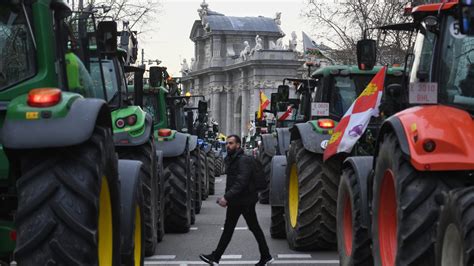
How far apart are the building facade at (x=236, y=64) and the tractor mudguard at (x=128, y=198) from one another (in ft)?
352

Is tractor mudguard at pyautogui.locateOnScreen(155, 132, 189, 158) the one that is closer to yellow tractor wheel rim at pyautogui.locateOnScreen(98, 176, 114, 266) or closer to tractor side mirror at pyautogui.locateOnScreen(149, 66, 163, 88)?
tractor side mirror at pyautogui.locateOnScreen(149, 66, 163, 88)

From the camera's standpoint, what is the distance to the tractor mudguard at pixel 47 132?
5430mm

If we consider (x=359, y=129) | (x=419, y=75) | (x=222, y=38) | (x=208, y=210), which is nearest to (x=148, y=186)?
(x=359, y=129)

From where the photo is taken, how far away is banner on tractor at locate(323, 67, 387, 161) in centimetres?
935

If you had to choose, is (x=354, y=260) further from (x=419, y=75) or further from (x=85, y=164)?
(x=85, y=164)

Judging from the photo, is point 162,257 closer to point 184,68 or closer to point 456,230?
point 456,230

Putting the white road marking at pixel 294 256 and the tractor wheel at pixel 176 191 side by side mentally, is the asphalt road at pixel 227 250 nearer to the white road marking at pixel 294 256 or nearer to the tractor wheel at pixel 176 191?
the white road marking at pixel 294 256

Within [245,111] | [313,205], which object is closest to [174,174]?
[313,205]

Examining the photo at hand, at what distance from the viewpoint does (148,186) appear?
11320 mm

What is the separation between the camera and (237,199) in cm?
1174

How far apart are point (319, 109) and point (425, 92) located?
6.51m

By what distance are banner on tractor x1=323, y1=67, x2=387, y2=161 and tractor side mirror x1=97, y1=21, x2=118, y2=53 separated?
2.56 metres

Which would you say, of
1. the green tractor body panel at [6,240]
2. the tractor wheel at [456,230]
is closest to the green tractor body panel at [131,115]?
the green tractor body panel at [6,240]

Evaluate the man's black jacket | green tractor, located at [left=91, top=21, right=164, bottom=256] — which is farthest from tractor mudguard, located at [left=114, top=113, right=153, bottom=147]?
the man's black jacket
